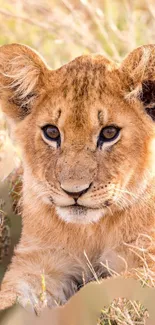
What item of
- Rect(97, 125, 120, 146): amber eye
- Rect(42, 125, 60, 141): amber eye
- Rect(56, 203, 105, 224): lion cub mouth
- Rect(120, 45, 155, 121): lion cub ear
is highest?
Rect(120, 45, 155, 121): lion cub ear

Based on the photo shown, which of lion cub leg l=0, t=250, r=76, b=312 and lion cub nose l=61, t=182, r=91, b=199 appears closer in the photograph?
lion cub nose l=61, t=182, r=91, b=199

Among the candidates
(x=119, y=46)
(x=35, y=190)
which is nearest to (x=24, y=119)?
(x=35, y=190)

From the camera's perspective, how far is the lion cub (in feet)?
8.71

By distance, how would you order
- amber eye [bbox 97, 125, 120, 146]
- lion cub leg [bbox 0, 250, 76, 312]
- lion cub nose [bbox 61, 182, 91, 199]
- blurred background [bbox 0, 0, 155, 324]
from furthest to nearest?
blurred background [bbox 0, 0, 155, 324], lion cub leg [bbox 0, 250, 76, 312], amber eye [bbox 97, 125, 120, 146], lion cub nose [bbox 61, 182, 91, 199]

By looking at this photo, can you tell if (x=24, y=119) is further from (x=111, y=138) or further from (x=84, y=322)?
(x=84, y=322)

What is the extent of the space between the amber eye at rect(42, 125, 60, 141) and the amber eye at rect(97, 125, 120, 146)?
0.15m

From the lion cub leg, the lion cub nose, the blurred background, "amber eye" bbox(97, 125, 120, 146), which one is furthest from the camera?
the blurred background

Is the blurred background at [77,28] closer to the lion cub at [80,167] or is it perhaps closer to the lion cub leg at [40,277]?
the lion cub at [80,167]

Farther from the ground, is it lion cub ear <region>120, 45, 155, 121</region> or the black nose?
lion cub ear <region>120, 45, 155, 121</region>

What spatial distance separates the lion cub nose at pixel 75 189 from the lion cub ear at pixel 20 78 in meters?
0.44

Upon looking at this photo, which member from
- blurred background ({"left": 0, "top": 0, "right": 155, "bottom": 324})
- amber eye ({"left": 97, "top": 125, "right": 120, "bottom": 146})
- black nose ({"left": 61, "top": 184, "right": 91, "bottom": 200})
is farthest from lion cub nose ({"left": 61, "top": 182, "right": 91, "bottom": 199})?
blurred background ({"left": 0, "top": 0, "right": 155, "bottom": 324})

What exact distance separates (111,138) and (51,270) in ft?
1.74

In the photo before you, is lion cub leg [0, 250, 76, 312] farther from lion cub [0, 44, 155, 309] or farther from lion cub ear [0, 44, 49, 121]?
lion cub ear [0, 44, 49, 121]

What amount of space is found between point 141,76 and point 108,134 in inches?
8.8
